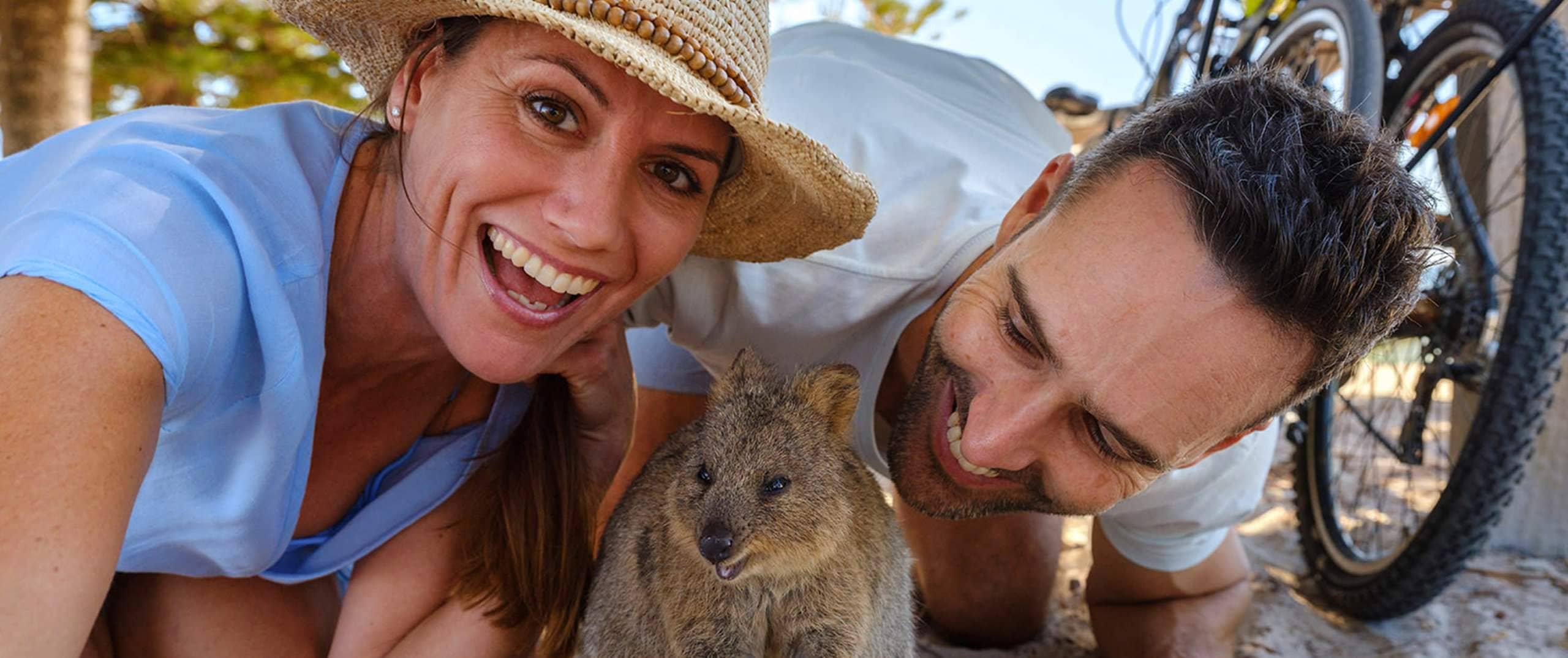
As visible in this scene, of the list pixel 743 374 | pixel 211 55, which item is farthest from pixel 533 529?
pixel 211 55

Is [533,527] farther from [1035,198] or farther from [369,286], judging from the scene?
[1035,198]

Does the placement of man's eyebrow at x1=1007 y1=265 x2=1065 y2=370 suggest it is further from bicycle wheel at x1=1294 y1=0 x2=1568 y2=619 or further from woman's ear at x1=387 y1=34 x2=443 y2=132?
woman's ear at x1=387 y1=34 x2=443 y2=132

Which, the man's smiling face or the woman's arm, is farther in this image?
the man's smiling face

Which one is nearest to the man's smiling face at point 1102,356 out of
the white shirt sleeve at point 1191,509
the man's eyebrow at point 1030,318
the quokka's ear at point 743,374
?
the man's eyebrow at point 1030,318

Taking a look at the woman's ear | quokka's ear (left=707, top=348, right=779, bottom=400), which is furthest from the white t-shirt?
the woman's ear

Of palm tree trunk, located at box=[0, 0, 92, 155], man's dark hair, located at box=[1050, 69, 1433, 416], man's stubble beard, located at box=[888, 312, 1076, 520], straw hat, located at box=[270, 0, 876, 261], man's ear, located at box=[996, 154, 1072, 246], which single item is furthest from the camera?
palm tree trunk, located at box=[0, 0, 92, 155]

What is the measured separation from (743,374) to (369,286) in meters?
0.98

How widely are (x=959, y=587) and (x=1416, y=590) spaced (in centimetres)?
162

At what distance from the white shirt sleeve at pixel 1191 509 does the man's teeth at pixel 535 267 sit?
1.80 meters

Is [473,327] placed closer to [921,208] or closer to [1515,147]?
[921,208]

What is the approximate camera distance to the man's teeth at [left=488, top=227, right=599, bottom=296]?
2.31m

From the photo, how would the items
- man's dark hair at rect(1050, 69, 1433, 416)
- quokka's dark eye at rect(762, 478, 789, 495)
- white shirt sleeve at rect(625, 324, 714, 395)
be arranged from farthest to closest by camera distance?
white shirt sleeve at rect(625, 324, 714, 395), quokka's dark eye at rect(762, 478, 789, 495), man's dark hair at rect(1050, 69, 1433, 416)

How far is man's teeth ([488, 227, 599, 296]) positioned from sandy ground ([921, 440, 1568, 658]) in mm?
2263

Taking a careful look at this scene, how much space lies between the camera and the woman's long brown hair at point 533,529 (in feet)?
9.75
